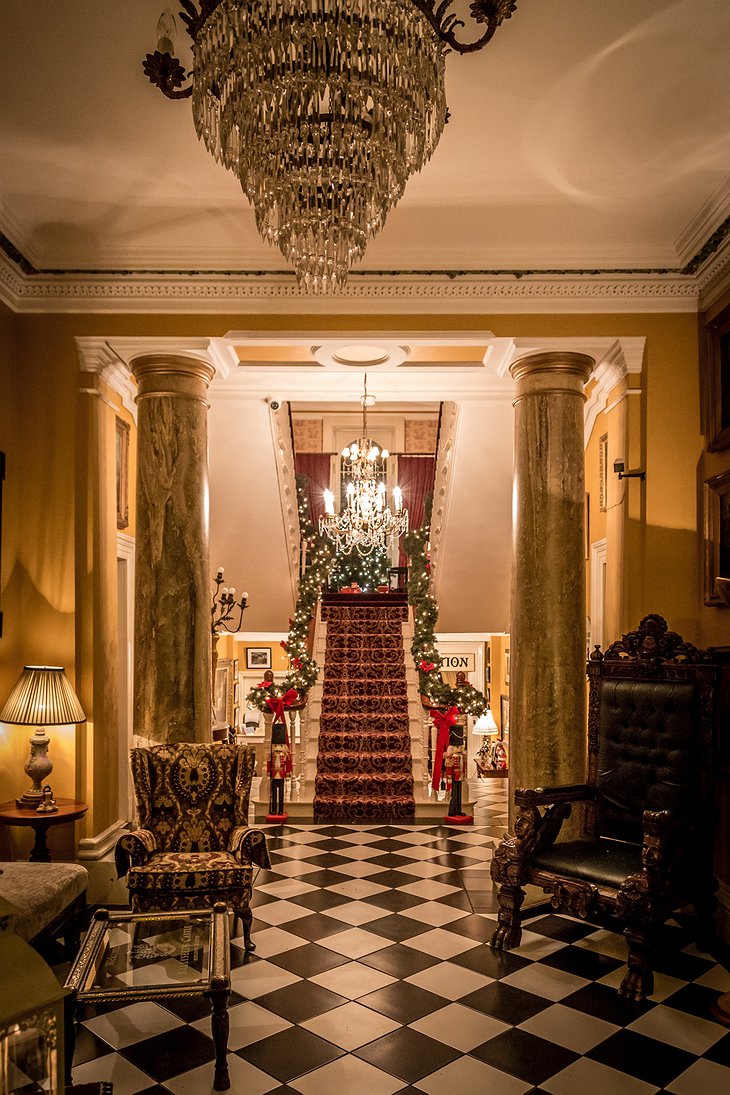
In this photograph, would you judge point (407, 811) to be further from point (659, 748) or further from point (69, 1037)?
point (69, 1037)

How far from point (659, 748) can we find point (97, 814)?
12.1ft

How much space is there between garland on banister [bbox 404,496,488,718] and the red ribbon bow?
4.51 ft

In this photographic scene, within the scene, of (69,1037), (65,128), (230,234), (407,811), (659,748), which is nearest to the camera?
(69,1037)

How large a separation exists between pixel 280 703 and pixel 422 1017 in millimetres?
4774

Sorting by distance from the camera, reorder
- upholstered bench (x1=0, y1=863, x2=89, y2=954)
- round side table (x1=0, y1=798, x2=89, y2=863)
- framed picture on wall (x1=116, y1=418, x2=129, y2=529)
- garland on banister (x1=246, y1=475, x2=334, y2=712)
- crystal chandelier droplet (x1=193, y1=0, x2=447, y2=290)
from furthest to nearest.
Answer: garland on banister (x1=246, y1=475, x2=334, y2=712)
framed picture on wall (x1=116, y1=418, x2=129, y2=529)
round side table (x1=0, y1=798, x2=89, y2=863)
upholstered bench (x1=0, y1=863, x2=89, y2=954)
crystal chandelier droplet (x1=193, y1=0, x2=447, y2=290)

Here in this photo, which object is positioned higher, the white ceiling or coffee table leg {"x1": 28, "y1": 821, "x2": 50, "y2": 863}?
the white ceiling

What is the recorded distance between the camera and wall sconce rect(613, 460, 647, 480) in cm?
585

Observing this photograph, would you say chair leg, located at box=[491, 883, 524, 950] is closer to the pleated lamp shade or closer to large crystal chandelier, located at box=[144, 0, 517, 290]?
the pleated lamp shade

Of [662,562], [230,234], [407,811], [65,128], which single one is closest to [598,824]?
[662,562]

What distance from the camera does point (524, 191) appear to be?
196 inches

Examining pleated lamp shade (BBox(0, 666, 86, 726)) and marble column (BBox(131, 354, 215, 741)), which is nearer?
pleated lamp shade (BBox(0, 666, 86, 726))

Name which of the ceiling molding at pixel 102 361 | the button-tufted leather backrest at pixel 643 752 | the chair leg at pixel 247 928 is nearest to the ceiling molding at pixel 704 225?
the button-tufted leather backrest at pixel 643 752

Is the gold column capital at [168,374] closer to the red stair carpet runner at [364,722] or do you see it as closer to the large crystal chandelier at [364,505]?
the red stair carpet runner at [364,722]

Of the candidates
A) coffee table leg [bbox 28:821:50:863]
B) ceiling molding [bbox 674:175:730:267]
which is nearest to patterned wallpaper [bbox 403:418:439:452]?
ceiling molding [bbox 674:175:730:267]
